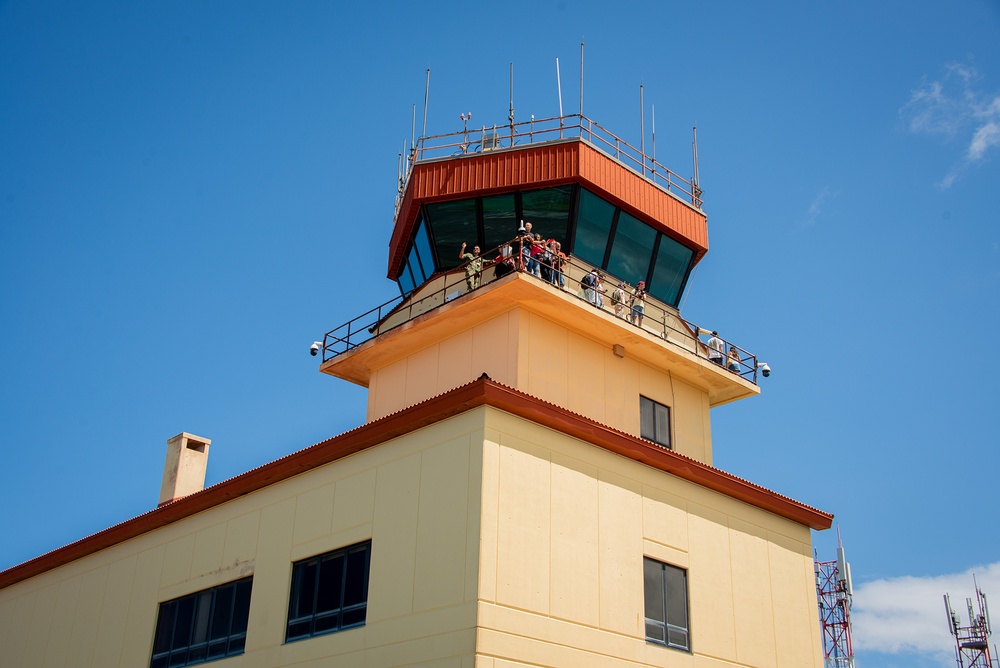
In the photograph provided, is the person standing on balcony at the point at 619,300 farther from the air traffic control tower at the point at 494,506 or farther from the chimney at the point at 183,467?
the chimney at the point at 183,467

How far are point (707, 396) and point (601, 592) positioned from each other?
8.27 meters

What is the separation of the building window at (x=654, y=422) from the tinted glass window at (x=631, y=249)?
2.86m

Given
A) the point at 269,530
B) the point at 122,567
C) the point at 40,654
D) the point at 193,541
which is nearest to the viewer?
the point at 269,530

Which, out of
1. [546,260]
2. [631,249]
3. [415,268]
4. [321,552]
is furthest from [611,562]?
[415,268]

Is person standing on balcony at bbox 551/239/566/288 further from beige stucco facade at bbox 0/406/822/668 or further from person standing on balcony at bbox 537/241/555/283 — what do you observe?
beige stucco facade at bbox 0/406/822/668

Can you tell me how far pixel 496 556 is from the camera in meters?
17.1

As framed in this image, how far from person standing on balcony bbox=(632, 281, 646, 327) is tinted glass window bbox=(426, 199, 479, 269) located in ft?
12.4

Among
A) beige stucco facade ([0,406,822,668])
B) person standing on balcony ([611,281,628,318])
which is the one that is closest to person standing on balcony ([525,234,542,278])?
person standing on balcony ([611,281,628,318])

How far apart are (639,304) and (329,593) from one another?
9.36 meters

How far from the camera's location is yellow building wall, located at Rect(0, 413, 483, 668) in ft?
57.2

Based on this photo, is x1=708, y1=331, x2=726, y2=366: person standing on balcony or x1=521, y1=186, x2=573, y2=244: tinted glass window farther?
x1=708, y1=331, x2=726, y2=366: person standing on balcony

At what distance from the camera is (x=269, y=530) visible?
21.3 m

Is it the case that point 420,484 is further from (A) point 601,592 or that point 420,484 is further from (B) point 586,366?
(B) point 586,366

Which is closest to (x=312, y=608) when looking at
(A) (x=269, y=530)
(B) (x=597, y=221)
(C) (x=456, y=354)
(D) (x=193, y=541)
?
(A) (x=269, y=530)
